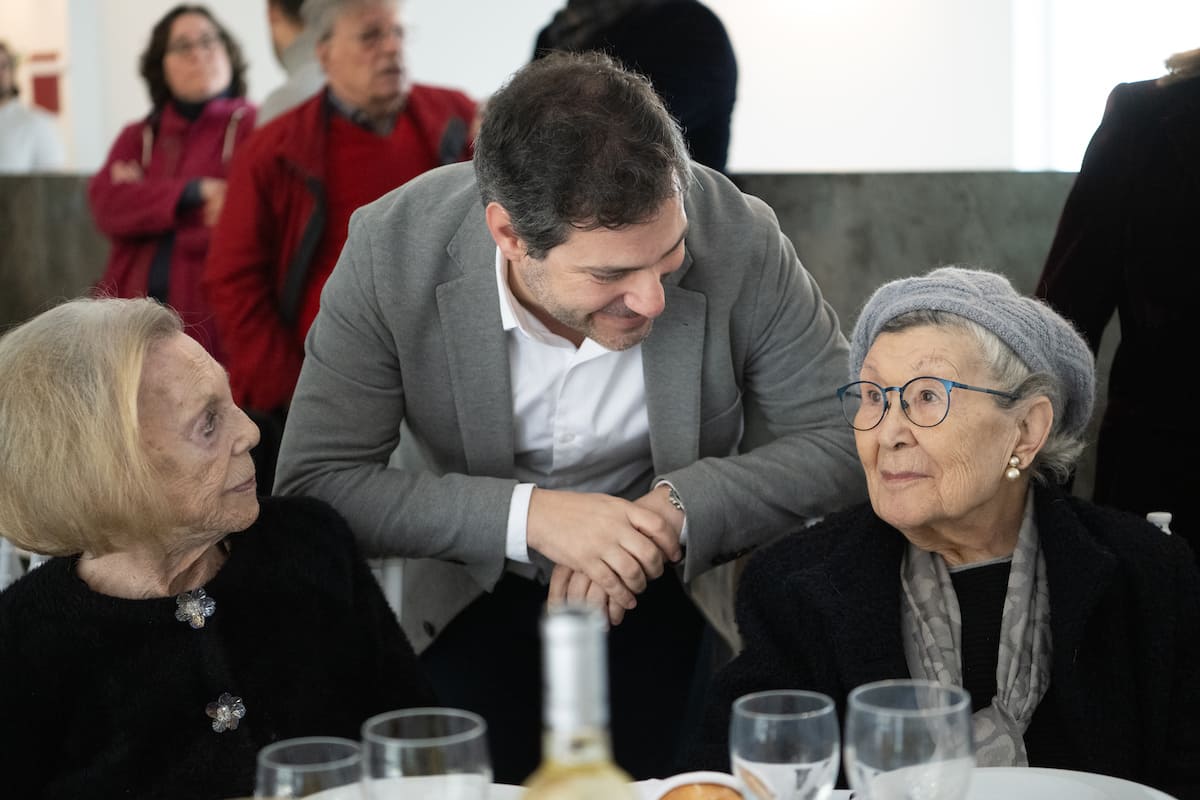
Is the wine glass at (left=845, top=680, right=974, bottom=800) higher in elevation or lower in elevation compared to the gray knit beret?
lower

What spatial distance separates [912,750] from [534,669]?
1.45 metres

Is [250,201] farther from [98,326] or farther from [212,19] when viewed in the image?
[98,326]

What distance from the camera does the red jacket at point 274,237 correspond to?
3305 millimetres

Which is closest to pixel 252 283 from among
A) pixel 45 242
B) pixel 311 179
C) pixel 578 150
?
pixel 311 179

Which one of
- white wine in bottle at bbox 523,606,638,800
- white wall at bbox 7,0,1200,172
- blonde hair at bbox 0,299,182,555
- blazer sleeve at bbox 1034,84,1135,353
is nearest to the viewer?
white wine in bottle at bbox 523,606,638,800

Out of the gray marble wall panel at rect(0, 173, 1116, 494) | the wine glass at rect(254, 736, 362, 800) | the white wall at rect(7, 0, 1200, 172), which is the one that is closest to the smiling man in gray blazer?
the gray marble wall panel at rect(0, 173, 1116, 494)

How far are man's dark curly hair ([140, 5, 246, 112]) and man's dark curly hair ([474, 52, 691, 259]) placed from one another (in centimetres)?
224

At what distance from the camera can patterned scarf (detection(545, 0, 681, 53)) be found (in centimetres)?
275

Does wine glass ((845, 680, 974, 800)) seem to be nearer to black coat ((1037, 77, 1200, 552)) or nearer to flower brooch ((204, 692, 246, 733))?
flower brooch ((204, 692, 246, 733))

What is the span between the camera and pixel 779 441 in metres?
2.33

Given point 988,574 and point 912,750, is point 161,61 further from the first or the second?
point 912,750

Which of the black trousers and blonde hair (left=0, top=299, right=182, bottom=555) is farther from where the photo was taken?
the black trousers

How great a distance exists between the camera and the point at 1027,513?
2035 mm

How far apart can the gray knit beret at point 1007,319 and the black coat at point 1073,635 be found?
161 mm
